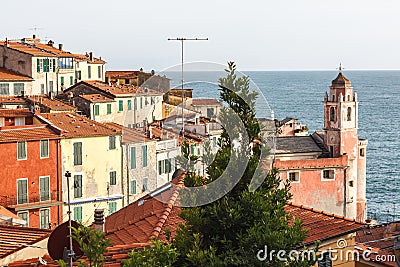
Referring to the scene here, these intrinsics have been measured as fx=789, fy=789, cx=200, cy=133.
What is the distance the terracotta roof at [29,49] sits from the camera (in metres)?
47.9

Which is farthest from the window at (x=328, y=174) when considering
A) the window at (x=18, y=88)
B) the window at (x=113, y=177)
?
the window at (x=18, y=88)

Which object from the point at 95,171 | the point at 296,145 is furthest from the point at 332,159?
the point at 95,171

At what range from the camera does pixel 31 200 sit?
3002 centimetres

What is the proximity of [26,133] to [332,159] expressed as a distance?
16680mm

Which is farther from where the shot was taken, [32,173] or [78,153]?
[78,153]

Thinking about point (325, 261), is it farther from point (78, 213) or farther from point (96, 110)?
point (96, 110)

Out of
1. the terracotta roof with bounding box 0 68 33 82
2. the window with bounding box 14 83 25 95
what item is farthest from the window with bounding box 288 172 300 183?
the terracotta roof with bounding box 0 68 33 82

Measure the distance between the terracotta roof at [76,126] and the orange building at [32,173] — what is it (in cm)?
96

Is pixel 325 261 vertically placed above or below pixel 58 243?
below

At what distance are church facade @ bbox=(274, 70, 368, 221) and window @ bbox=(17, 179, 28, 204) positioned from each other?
44.2ft

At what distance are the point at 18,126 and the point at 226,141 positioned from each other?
77.2 feet

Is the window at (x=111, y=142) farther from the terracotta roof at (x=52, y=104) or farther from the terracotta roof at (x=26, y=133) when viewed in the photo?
the terracotta roof at (x=52, y=104)

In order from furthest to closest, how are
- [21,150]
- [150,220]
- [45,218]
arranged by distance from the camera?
1. [45,218]
2. [21,150]
3. [150,220]

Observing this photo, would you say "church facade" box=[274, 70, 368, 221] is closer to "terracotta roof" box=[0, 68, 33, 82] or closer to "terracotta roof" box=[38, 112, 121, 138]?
"terracotta roof" box=[38, 112, 121, 138]
